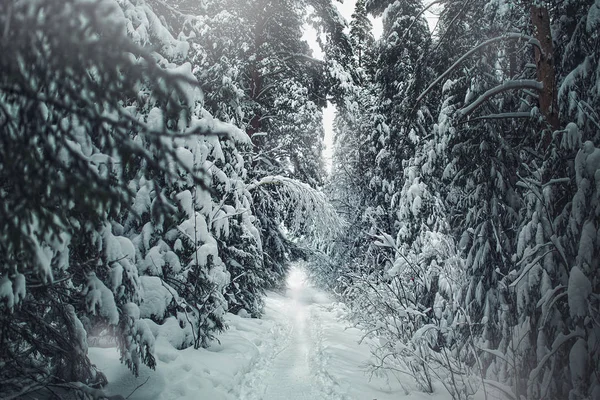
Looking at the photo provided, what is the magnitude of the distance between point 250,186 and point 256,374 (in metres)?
4.40

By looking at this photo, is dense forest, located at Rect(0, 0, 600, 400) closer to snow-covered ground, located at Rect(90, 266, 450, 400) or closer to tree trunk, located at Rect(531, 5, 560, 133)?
tree trunk, located at Rect(531, 5, 560, 133)

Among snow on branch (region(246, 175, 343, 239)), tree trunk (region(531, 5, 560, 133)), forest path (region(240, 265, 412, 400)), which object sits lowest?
forest path (region(240, 265, 412, 400))

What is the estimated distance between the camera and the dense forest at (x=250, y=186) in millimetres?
1563

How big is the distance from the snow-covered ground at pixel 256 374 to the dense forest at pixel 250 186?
1.29ft

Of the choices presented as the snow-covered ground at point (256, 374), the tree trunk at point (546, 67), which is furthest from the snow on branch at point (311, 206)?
the tree trunk at point (546, 67)

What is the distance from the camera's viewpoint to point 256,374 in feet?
19.2

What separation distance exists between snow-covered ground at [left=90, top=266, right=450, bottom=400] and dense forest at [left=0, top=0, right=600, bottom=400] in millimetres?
392

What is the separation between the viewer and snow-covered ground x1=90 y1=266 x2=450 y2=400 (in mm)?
4336

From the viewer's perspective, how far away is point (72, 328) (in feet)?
10.1

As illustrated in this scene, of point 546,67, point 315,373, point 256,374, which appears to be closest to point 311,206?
point 315,373

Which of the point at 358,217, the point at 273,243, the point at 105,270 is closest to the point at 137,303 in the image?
the point at 105,270

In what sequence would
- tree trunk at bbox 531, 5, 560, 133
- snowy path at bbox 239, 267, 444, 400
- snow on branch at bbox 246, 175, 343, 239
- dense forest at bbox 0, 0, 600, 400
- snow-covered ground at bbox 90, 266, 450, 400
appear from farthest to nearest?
snow on branch at bbox 246, 175, 343, 239 < snowy path at bbox 239, 267, 444, 400 < tree trunk at bbox 531, 5, 560, 133 < snow-covered ground at bbox 90, 266, 450, 400 < dense forest at bbox 0, 0, 600, 400

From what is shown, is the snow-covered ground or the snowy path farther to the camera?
the snowy path

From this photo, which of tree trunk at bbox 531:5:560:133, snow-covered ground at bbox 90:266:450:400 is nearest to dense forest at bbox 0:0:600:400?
tree trunk at bbox 531:5:560:133
